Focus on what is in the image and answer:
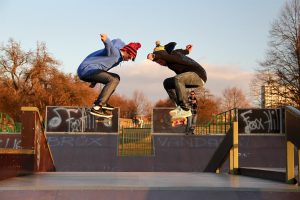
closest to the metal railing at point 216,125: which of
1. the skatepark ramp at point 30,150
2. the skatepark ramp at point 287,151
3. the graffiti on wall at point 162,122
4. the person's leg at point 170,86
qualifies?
the graffiti on wall at point 162,122

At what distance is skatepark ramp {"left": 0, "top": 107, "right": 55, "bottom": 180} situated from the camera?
762cm

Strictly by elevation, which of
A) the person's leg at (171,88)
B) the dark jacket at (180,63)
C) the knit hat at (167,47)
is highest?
the knit hat at (167,47)

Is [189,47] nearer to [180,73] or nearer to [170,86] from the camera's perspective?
[180,73]

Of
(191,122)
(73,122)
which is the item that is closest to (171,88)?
(191,122)

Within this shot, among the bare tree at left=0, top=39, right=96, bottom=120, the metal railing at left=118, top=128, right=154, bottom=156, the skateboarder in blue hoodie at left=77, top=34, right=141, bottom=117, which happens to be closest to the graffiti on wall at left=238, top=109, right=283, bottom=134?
the metal railing at left=118, top=128, right=154, bottom=156

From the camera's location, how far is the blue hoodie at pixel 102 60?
6.73m

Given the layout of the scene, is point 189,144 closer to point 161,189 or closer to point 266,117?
point 266,117

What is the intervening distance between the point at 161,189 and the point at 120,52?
279 cm

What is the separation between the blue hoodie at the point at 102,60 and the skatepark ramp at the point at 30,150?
196 cm

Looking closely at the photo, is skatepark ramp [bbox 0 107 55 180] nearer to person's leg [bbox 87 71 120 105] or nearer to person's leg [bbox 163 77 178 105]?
person's leg [bbox 87 71 120 105]

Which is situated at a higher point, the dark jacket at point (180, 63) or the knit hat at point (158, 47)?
the knit hat at point (158, 47)

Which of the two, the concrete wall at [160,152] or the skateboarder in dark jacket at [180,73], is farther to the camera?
the concrete wall at [160,152]

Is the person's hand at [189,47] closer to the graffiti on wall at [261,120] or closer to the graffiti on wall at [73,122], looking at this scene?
the graffiti on wall at [73,122]

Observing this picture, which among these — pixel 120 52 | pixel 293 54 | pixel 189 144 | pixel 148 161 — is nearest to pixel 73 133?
pixel 148 161
